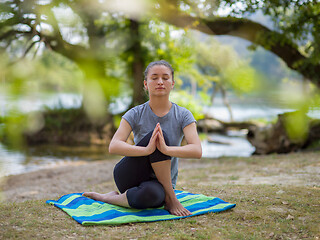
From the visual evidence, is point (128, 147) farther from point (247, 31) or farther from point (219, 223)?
point (247, 31)

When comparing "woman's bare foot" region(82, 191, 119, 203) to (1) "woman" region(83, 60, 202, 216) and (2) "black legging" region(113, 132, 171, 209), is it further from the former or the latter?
(2) "black legging" region(113, 132, 171, 209)

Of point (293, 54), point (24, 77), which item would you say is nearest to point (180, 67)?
point (293, 54)

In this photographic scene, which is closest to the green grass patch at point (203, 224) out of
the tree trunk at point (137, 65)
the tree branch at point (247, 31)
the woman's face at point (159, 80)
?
the woman's face at point (159, 80)

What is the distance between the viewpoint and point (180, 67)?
1209 centimetres

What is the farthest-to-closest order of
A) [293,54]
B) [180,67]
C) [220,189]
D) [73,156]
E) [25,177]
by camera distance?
1. [180,67]
2. [73,156]
3. [293,54]
4. [25,177]
5. [220,189]

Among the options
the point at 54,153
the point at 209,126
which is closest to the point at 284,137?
the point at 54,153

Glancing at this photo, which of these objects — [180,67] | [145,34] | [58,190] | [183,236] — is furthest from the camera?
[180,67]

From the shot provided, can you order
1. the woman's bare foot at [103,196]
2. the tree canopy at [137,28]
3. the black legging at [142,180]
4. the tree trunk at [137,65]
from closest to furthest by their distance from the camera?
the black legging at [142,180] → the woman's bare foot at [103,196] → the tree canopy at [137,28] → the tree trunk at [137,65]

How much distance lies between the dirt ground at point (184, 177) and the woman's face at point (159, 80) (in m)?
1.52

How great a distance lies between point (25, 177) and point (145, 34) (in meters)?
6.33

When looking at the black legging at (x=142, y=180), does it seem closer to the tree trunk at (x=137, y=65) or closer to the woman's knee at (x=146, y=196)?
the woman's knee at (x=146, y=196)

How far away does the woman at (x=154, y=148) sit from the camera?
233 centimetres

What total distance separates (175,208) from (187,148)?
19.2 inches

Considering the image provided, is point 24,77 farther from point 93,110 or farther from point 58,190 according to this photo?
point 58,190
